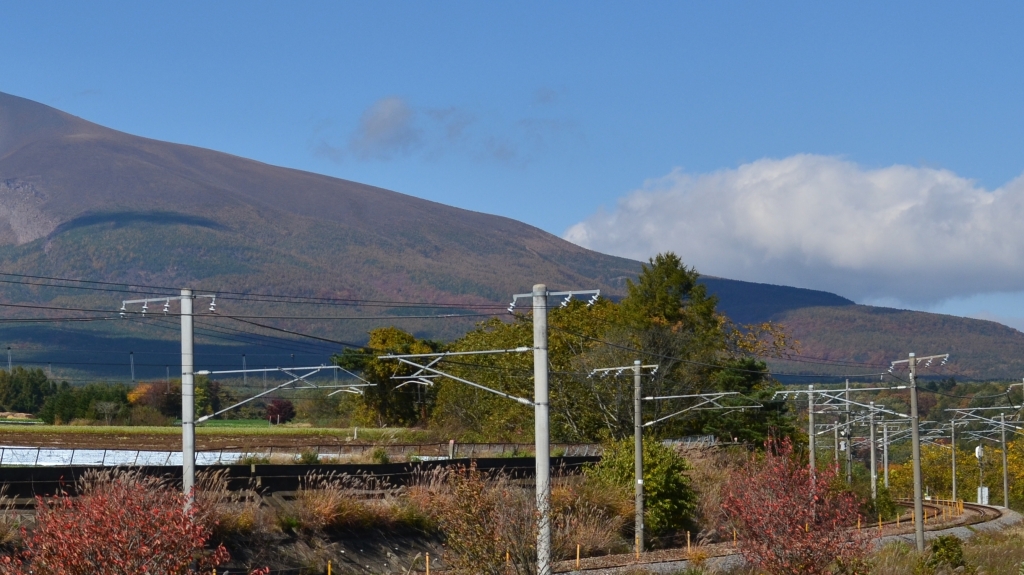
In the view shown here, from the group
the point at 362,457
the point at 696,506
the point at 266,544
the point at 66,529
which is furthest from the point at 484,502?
the point at 362,457

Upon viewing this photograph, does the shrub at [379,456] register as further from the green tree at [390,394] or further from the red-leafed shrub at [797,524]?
the green tree at [390,394]

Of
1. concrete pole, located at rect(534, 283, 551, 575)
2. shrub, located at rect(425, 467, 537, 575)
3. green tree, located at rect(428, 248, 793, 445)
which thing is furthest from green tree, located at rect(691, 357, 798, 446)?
shrub, located at rect(425, 467, 537, 575)

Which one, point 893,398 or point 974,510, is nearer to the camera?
point 974,510

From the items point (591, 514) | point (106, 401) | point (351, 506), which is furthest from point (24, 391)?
point (351, 506)

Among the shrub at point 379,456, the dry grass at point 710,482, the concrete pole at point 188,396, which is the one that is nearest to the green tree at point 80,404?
the shrub at point 379,456

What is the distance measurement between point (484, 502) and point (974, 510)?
60.9 m

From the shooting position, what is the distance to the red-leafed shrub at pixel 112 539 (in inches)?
612

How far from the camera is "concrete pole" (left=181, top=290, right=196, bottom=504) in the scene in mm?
26312

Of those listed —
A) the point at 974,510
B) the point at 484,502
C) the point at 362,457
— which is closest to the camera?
the point at 484,502

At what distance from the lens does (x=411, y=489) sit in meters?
40.9

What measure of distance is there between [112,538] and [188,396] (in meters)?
11.6

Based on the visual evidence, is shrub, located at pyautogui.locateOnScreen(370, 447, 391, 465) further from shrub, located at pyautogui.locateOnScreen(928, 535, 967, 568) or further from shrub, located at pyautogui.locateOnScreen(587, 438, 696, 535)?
shrub, located at pyautogui.locateOnScreen(928, 535, 967, 568)

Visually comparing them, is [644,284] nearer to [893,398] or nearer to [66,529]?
[66,529]

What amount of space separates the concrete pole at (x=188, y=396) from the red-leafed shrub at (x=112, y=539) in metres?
9.83
